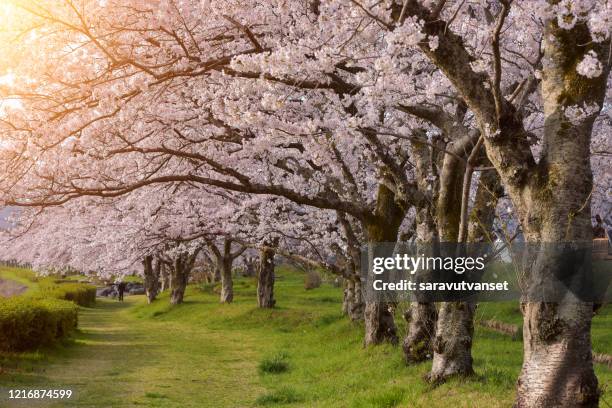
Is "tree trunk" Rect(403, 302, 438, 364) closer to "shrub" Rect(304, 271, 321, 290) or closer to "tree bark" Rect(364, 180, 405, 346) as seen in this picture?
"tree bark" Rect(364, 180, 405, 346)


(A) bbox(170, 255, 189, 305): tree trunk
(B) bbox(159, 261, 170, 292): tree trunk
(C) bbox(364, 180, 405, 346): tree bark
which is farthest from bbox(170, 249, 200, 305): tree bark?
(C) bbox(364, 180, 405, 346): tree bark

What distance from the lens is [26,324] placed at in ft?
56.8

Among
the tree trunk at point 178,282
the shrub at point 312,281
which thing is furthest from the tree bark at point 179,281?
the shrub at point 312,281

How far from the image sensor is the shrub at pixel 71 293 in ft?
118

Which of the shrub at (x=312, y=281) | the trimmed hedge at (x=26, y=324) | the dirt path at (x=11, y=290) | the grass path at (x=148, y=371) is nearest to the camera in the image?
the grass path at (x=148, y=371)

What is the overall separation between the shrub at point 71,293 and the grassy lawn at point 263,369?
8770 mm

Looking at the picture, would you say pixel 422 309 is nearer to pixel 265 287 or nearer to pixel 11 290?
pixel 265 287

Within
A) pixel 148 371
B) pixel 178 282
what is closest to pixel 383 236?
pixel 148 371

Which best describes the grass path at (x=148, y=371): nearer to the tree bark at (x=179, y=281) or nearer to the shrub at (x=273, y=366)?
the shrub at (x=273, y=366)

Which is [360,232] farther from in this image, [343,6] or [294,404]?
[343,6]

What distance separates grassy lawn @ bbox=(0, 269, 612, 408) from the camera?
439 inches

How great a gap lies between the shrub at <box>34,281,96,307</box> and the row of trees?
17.7 meters

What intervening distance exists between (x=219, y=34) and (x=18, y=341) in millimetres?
10665

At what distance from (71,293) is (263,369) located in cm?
2725
